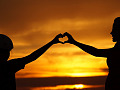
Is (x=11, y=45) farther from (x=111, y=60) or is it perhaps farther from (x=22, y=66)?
(x=111, y=60)

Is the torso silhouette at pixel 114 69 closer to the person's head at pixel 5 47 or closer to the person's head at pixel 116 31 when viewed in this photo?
the person's head at pixel 116 31

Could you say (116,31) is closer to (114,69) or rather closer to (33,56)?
(114,69)

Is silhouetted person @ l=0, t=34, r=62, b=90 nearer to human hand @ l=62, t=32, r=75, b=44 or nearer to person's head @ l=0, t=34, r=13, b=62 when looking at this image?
person's head @ l=0, t=34, r=13, b=62

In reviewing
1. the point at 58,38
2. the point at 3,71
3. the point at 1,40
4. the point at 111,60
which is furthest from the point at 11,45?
the point at 111,60

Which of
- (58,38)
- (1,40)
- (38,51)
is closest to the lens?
(1,40)

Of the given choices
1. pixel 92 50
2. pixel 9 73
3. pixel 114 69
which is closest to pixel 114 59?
pixel 114 69

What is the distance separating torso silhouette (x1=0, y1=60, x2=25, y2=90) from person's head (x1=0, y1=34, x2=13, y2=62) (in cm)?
20

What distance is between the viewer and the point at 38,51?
912 centimetres

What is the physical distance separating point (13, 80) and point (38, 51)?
133cm

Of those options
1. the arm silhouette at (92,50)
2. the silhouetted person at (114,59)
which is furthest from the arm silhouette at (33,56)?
the silhouetted person at (114,59)

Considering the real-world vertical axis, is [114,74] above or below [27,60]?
below

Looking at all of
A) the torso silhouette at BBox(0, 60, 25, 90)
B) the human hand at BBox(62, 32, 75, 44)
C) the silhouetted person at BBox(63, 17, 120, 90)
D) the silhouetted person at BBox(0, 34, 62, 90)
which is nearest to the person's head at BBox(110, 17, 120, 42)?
the silhouetted person at BBox(63, 17, 120, 90)

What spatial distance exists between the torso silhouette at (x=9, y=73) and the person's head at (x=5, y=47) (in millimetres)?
201

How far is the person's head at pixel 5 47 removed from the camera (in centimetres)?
825
